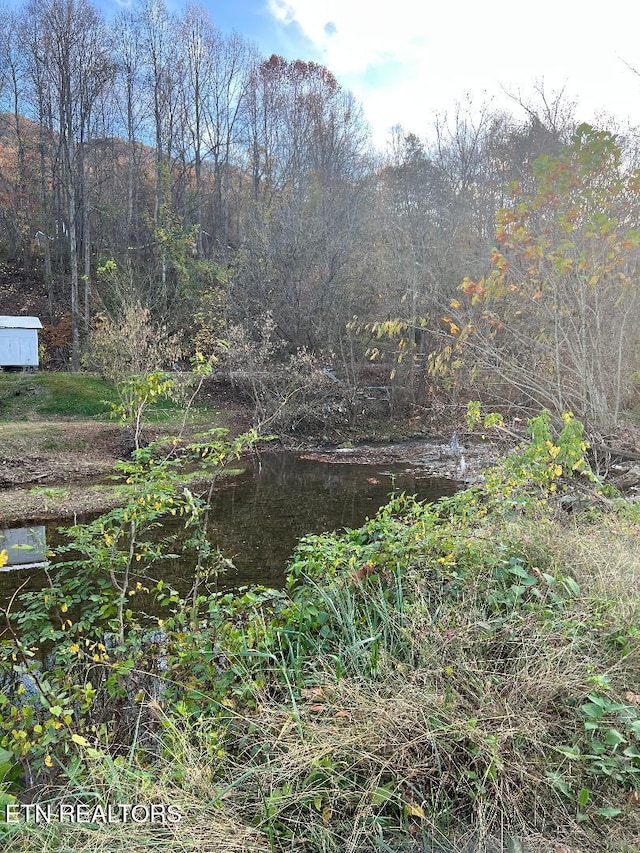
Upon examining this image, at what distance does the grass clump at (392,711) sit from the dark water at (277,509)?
11.3 feet

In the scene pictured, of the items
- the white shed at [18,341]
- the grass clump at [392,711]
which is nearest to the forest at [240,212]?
the white shed at [18,341]

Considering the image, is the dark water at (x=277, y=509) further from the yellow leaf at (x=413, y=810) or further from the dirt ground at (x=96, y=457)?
the yellow leaf at (x=413, y=810)

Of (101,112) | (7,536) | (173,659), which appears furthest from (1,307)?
(173,659)

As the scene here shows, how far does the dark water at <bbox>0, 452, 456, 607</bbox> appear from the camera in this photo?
7.08m

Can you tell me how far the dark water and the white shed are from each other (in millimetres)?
8236

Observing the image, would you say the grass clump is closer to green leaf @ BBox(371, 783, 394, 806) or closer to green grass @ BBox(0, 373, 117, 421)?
green leaf @ BBox(371, 783, 394, 806)

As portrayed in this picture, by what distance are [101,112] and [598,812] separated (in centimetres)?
2933

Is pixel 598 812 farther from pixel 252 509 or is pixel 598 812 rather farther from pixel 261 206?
pixel 261 206

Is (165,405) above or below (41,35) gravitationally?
below

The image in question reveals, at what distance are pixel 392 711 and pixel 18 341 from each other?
59.1 feet

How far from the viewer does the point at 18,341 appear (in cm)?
1738

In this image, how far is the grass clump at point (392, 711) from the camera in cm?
224

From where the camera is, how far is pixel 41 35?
21688 millimetres

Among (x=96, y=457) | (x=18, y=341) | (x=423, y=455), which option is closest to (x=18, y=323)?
(x=18, y=341)
